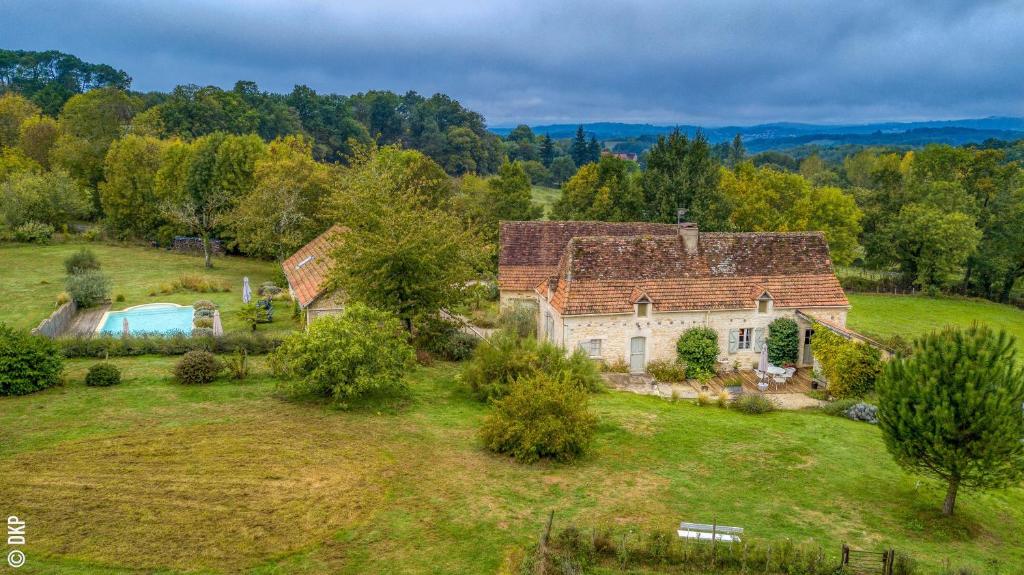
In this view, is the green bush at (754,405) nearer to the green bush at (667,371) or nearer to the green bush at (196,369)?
the green bush at (667,371)

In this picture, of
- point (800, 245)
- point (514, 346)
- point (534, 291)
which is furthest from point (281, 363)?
point (800, 245)

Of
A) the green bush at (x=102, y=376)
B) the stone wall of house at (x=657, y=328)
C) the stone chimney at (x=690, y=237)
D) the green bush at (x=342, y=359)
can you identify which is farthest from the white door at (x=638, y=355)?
the green bush at (x=102, y=376)

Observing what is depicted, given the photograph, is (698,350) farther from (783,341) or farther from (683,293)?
(783,341)

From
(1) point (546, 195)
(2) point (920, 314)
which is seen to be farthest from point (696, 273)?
(1) point (546, 195)

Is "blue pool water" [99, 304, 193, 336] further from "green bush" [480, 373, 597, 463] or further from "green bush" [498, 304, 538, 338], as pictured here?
"green bush" [480, 373, 597, 463]

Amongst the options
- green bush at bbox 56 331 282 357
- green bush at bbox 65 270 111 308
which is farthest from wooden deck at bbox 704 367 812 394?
green bush at bbox 65 270 111 308
